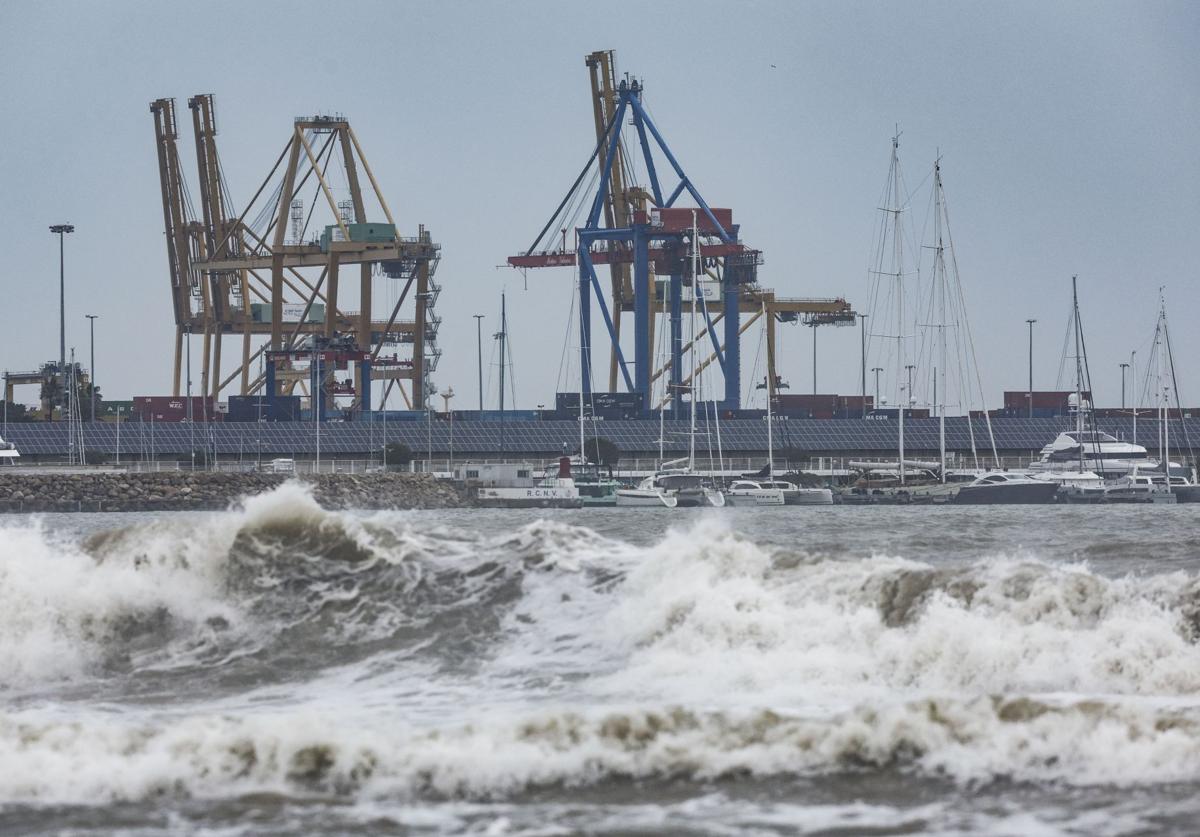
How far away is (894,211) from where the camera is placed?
7381 cm

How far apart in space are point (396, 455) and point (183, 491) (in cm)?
2504

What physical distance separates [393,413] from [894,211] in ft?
154

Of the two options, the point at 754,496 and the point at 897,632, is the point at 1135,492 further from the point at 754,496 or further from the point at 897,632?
the point at 897,632

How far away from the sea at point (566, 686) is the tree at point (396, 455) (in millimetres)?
76165

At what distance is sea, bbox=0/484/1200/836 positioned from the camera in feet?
35.2

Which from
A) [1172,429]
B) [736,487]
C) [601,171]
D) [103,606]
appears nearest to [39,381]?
[601,171]

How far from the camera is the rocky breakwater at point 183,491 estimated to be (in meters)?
70.5

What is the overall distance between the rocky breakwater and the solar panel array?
1055 inches

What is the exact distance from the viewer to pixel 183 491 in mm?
73688

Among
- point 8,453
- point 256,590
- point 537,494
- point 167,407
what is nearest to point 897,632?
point 256,590

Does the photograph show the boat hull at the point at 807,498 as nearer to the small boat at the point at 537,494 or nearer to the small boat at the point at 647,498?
the small boat at the point at 647,498

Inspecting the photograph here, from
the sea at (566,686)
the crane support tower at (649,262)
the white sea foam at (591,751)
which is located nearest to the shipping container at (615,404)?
the crane support tower at (649,262)

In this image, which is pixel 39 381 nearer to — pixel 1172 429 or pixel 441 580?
pixel 1172 429

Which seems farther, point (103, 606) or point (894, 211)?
point (894, 211)
